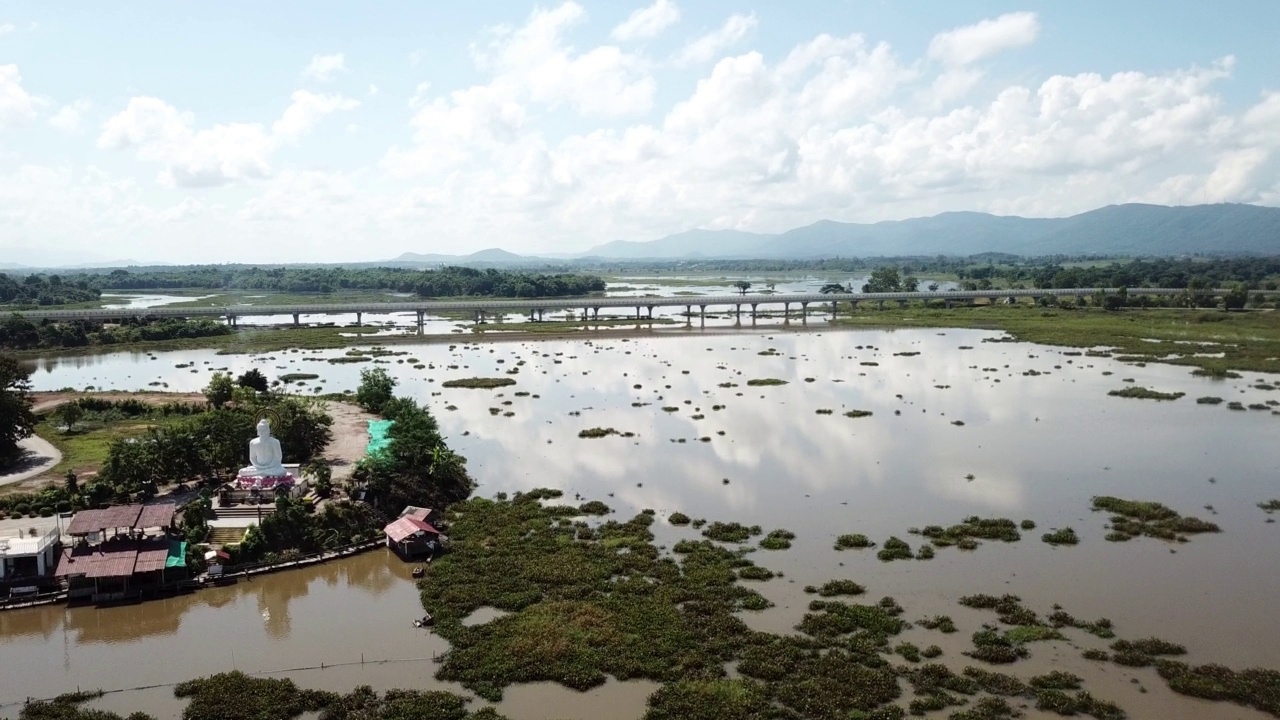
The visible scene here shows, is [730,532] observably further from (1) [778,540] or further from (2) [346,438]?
(2) [346,438]

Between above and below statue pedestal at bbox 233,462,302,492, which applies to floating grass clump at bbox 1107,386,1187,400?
below

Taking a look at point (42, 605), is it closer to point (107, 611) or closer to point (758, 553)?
point (107, 611)

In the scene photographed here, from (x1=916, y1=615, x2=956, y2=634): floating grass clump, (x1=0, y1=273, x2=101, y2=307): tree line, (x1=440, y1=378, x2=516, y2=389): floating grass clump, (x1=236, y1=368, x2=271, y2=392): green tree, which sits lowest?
(x1=916, y1=615, x2=956, y2=634): floating grass clump

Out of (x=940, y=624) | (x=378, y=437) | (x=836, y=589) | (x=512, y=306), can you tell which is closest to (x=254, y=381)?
(x=378, y=437)

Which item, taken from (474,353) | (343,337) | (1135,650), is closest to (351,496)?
(1135,650)

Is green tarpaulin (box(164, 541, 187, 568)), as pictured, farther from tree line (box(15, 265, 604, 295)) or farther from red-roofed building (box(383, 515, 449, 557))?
tree line (box(15, 265, 604, 295))

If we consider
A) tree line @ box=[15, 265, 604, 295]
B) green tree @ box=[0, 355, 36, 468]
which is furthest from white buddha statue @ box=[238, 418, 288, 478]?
tree line @ box=[15, 265, 604, 295]

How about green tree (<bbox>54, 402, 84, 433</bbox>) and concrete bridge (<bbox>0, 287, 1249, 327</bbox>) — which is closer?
green tree (<bbox>54, 402, 84, 433</bbox>)
